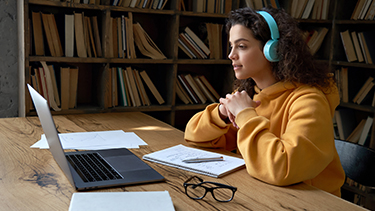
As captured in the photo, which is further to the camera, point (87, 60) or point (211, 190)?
point (87, 60)

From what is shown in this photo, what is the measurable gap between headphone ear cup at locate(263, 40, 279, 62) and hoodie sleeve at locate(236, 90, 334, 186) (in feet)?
0.71

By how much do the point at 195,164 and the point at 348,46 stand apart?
2.19 metres

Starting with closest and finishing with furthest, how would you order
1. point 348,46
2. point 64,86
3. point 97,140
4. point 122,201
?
point 122,201 → point 97,140 → point 64,86 → point 348,46

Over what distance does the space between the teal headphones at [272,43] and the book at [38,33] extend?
4.75 ft

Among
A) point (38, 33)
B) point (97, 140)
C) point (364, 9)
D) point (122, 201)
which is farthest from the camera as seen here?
point (364, 9)

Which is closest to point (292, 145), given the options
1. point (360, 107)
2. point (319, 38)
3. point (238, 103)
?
point (238, 103)

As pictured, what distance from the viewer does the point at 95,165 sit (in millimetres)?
1164

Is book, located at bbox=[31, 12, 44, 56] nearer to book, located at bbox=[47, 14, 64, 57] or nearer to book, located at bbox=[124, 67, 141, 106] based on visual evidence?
book, located at bbox=[47, 14, 64, 57]

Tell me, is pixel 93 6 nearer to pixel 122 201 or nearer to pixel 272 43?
pixel 272 43

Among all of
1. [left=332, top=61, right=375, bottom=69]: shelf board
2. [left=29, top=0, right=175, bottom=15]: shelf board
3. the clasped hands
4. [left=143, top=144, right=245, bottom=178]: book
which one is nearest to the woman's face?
the clasped hands

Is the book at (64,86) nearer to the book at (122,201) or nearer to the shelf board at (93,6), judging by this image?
the shelf board at (93,6)

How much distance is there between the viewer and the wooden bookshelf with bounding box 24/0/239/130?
7.32 ft

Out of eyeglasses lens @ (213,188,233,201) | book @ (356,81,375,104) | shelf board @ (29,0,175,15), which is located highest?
shelf board @ (29,0,175,15)

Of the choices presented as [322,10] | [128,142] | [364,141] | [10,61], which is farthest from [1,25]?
[364,141]
